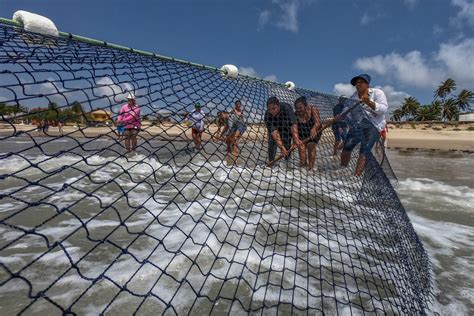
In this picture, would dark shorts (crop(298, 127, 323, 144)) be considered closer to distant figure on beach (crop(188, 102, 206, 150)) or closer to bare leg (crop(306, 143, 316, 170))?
bare leg (crop(306, 143, 316, 170))

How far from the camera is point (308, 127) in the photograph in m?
6.03

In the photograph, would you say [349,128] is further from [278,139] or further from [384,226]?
[384,226]

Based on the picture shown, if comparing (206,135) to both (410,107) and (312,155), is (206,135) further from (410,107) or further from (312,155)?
(410,107)

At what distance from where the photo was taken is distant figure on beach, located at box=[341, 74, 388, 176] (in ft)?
16.7

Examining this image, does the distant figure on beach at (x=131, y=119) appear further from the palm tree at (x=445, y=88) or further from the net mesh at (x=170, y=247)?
the palm tree at (x=445, y=88)

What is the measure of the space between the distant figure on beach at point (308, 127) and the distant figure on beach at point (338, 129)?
1.16ft

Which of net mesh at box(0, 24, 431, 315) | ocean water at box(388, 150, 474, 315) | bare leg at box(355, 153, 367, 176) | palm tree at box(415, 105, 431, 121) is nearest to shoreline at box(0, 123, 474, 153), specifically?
net mesh at box(0, 24, 431, 315)

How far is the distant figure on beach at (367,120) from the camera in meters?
5.09

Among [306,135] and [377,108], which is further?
[306,135]

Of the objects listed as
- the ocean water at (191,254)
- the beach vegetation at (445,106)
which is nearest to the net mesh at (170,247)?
the ocean water at (191,254)

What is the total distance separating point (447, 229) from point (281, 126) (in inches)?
114

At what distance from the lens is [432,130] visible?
34.1m

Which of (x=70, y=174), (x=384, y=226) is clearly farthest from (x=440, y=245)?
(x=70, y=174)

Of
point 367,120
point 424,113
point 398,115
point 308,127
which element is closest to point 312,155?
point 308,127
